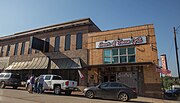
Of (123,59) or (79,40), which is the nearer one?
(123,59)

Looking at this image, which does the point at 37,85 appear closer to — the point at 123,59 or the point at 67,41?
the point at 67,41

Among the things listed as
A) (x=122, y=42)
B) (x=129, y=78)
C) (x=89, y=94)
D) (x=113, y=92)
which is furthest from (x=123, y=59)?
(x=89, y=94)

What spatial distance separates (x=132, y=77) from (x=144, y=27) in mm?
6104

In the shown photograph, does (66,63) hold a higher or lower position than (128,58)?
lower

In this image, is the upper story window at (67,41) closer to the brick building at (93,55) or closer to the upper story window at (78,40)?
the brick building at (93,55)

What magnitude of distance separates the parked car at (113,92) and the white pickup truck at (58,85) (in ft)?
7.44

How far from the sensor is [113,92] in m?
13.2

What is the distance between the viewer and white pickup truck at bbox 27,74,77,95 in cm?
1573

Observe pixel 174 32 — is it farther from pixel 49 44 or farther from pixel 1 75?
pixel 1 75

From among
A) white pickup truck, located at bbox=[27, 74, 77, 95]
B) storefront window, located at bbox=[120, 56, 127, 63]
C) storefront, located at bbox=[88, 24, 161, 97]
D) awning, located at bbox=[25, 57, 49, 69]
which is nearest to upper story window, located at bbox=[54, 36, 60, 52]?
awning, located at bbox=[25, 57, 49, 69]

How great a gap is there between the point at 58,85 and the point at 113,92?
18.9 feet

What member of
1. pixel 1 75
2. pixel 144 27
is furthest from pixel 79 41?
pixel 1 75

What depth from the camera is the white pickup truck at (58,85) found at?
15.7 meters

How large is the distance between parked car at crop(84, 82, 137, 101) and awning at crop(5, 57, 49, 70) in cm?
1210
